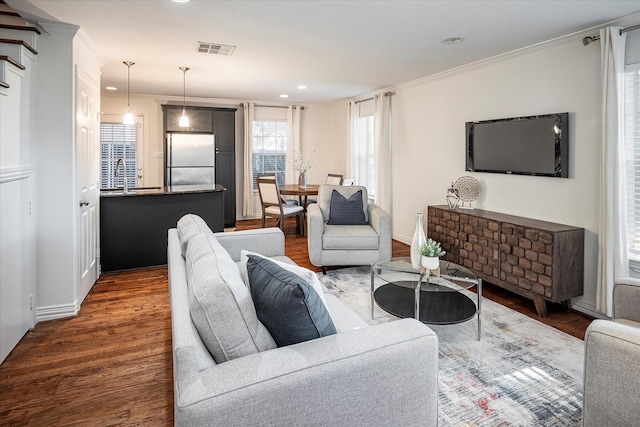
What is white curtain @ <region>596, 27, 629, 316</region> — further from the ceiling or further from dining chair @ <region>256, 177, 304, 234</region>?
dining chair @ <region>256, 177, 304, 234</region>

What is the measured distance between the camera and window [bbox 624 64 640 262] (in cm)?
301

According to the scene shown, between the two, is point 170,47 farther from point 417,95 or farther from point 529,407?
point 529,407

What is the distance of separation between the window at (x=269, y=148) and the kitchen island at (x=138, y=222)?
325cm

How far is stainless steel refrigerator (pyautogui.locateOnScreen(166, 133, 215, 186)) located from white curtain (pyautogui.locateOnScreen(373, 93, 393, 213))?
2916mm

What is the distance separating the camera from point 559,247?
319 cm

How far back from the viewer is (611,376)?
4.73 ft

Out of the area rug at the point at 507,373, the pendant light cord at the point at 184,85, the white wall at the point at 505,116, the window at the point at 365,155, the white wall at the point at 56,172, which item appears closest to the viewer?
the area rug at the point at 507,373

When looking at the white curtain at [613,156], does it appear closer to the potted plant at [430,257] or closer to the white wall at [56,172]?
the potted plant at [430,257]

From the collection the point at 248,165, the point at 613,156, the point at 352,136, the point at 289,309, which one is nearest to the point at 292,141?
the point at 248,165

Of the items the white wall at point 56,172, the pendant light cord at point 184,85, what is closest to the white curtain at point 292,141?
the pendant light cord at point 184,85

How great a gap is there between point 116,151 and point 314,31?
16.8 feet

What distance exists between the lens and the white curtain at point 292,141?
8.06m

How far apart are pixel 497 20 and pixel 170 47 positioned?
3.00 meters

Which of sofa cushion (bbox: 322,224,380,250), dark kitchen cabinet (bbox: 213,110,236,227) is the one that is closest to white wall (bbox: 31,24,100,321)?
sofa cushion (bbox: 322,224,380,250)
